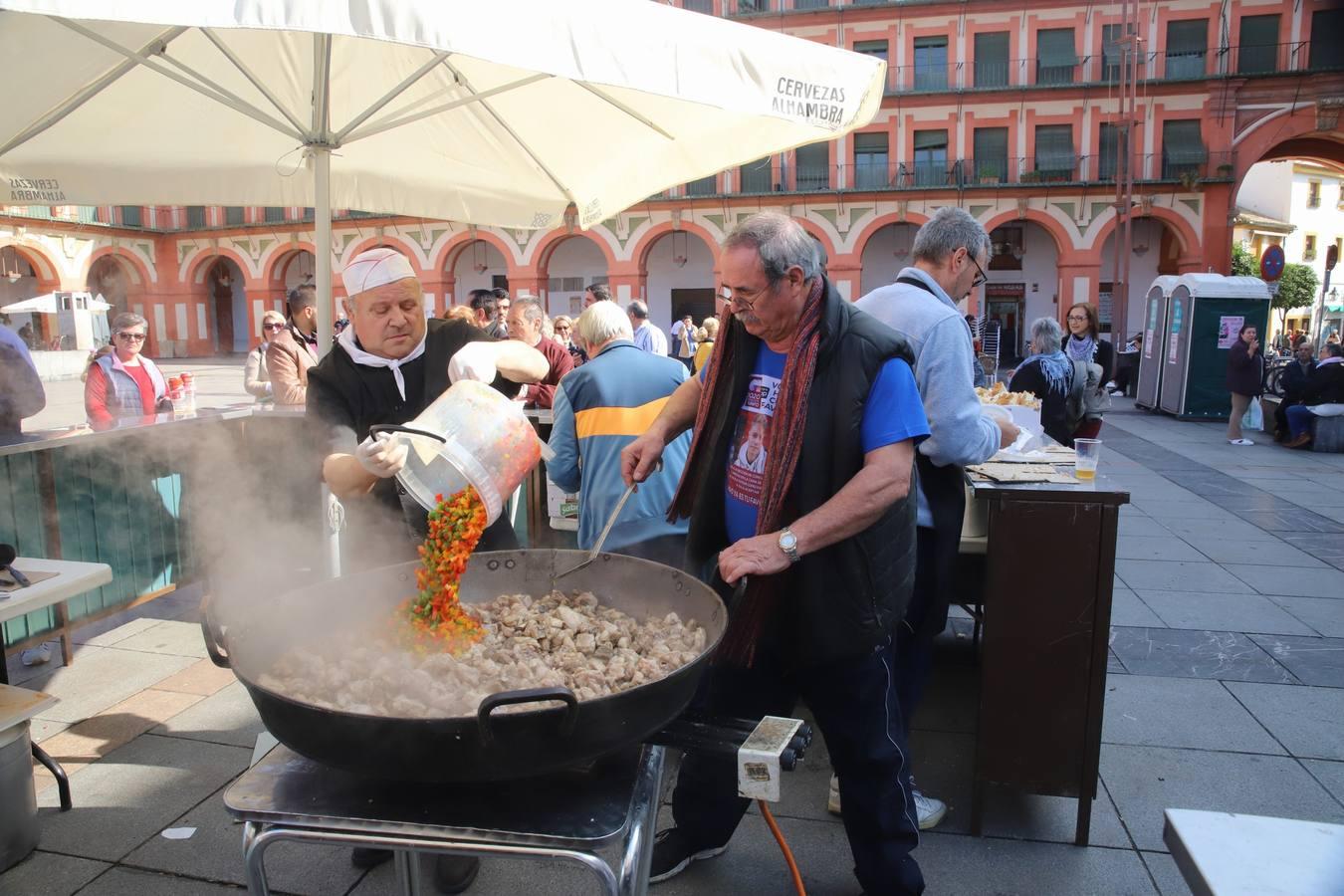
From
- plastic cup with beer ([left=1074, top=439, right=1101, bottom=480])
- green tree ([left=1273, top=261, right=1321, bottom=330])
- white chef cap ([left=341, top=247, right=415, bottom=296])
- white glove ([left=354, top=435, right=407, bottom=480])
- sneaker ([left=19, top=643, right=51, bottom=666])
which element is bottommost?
sneaker ([left=19, top=643, right=51, bottom=666])

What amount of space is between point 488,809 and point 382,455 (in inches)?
33.2

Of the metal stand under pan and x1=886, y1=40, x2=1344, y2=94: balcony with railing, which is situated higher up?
x1=886, y1=40, x2=1344, y2=94: balcony with railing

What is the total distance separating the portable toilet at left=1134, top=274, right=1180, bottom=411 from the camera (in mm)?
14977

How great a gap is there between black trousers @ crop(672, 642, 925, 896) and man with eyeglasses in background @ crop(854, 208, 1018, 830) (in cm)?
34

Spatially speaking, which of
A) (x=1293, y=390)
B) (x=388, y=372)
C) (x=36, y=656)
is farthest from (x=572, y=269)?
(x=388, y=372)

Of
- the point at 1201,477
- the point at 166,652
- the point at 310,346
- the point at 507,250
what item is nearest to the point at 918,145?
the point at 507,250

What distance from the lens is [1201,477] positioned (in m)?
9.29

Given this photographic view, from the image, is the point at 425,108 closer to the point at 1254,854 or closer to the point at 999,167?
the point at 1254,854

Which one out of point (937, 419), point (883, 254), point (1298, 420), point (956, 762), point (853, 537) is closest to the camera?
point (853, 537)

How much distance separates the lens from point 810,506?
2.12 metres

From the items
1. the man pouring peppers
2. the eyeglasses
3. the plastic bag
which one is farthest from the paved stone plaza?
the plastic bag

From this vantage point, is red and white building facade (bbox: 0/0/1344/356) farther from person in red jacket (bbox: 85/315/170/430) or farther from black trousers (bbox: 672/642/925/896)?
black trousers (bbox: 672/642/925/896)

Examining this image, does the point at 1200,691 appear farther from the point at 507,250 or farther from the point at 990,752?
the point at 507,250

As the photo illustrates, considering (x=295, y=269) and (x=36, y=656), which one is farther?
(x=295, y=269)
